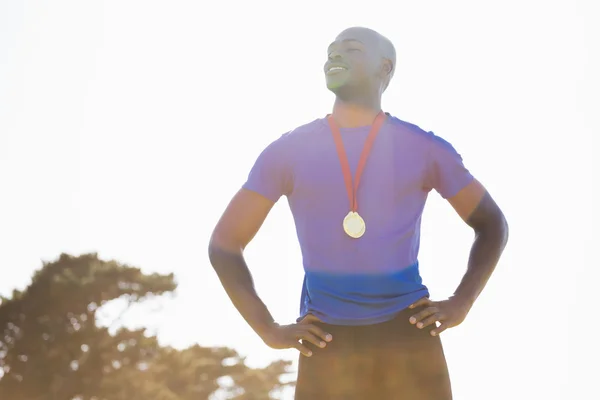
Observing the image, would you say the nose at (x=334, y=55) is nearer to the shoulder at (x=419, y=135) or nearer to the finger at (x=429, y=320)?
the shoulder at (x=419, y=135)

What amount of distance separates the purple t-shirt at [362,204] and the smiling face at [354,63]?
23 cm

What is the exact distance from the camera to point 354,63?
467 cm

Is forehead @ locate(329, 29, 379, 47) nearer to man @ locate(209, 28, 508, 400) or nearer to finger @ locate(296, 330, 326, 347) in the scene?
man @ locate(209, 28, 508, 400)

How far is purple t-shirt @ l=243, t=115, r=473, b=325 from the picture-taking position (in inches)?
167

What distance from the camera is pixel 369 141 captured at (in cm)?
443

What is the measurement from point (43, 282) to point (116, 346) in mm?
3342

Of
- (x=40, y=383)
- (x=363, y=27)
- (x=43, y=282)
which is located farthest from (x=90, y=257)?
(x=363, y=27)

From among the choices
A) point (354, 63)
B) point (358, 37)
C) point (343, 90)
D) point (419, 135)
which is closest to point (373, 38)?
point (358, 37)

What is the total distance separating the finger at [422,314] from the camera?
4.16m

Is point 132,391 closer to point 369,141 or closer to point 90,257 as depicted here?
point 90,257

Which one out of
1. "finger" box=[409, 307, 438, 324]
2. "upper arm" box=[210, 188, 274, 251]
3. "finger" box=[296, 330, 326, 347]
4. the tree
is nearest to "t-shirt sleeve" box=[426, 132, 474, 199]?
"finger" box=[409, 307, 438, 324]

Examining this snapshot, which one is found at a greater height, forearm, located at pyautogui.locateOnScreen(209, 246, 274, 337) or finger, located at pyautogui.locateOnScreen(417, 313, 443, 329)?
forearm, located at pyautogui.locateOnScreen(209, 246, 274, 337)

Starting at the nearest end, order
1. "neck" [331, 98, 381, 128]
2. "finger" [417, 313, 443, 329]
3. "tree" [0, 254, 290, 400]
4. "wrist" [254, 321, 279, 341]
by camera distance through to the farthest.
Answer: "finger" [417, 313, 443, 329] → "wrist" [254, 321, 279, 341] → "neck" [331, 98, 381, 128] → "tree" [0, 254, 290, 400]

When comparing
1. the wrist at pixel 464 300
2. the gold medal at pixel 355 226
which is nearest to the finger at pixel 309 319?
the gold medal at pixel 355 226
